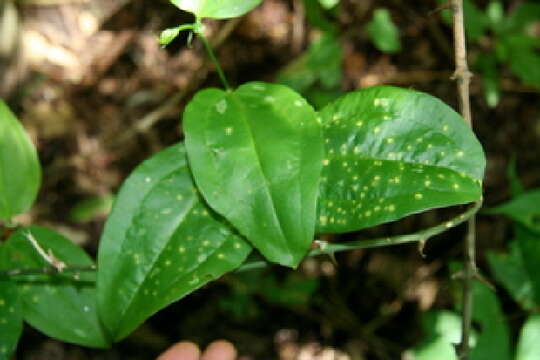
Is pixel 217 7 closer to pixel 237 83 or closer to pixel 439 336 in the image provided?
pixel 237 83

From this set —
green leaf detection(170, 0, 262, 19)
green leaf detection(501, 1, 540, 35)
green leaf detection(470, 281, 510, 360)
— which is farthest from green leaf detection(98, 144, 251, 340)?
green leaf detection(501, 1, 540, 35)

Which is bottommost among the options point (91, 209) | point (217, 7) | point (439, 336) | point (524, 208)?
point (439, 336)

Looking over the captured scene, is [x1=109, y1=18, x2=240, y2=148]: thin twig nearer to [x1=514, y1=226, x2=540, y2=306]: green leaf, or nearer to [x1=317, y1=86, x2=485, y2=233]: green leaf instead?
[x1=317, y1=86, x2=485, y2=233]: green leaf

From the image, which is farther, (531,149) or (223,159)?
(531,149)

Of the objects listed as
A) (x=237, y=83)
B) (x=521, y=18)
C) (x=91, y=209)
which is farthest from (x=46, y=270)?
(x=521, y=18)

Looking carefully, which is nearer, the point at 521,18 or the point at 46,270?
the point at 46,270

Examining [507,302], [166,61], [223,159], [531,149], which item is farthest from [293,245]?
[531,149]

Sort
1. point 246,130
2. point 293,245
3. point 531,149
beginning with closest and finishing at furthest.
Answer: point 293,245 → point 246,130 → point 531,149

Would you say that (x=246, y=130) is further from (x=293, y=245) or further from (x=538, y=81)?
(x=538, y=81)

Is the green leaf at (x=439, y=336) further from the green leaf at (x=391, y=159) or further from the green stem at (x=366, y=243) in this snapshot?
the green leaf at (x=391, y=159)
